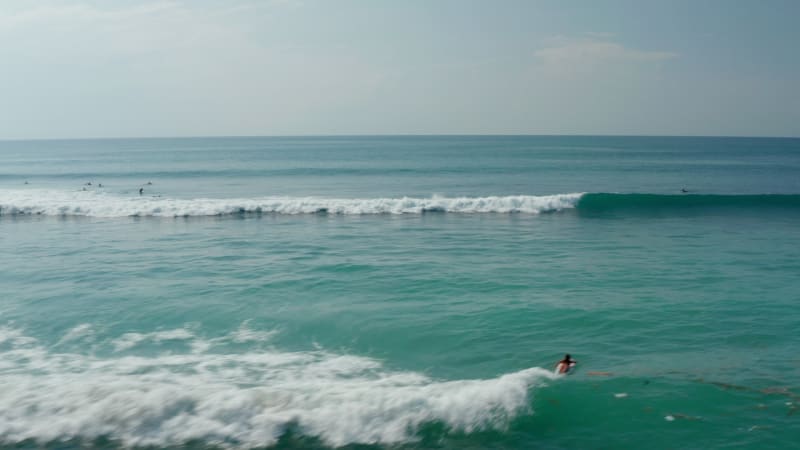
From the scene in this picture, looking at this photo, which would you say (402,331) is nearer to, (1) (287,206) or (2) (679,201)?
(1) (287,206)

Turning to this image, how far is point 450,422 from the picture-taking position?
325 inches

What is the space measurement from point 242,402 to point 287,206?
2122cm

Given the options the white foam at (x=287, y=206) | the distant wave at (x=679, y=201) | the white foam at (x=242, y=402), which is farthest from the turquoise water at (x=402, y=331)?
the distant wave at (x=679, y=201)

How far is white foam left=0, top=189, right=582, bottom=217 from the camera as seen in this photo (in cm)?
2842

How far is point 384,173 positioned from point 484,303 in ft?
125

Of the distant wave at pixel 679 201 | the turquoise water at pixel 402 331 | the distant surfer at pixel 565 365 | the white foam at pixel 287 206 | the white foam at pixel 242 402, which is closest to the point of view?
the white foam at pixel 242 402

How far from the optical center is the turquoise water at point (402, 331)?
8.25 m

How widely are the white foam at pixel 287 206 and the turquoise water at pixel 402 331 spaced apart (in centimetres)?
157

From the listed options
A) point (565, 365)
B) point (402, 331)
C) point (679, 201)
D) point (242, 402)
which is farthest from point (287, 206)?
point (565, 365)

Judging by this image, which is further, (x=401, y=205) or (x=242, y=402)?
(x=401, y=205)

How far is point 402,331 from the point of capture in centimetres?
1201

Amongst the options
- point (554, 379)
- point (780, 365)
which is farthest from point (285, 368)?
point (780, 365)

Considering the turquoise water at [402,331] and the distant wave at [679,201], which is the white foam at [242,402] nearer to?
the turquoise water at [402,331]

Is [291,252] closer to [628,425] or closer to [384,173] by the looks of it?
[628,425]
